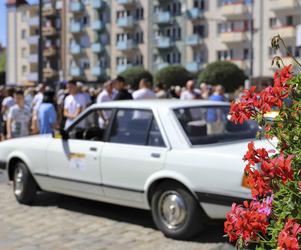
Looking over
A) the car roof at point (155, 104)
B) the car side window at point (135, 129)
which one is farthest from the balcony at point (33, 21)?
the car side window at point (135, 129)

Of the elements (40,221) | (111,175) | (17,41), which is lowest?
(40,221)

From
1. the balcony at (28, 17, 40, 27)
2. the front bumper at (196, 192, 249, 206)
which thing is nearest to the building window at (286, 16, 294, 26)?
the balcony at (28, 17, 40, 27)

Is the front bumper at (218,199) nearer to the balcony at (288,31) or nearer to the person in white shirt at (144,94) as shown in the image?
the person in white shirt at (144,94)

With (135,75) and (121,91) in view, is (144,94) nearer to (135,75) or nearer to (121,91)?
(121,91)

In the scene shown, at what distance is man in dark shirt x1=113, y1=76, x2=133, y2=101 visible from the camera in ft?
36.0

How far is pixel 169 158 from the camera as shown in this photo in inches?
247

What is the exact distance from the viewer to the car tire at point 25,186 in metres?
8.12

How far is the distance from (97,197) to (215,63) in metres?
49.9

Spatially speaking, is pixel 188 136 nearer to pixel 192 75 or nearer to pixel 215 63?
pixel 215 63

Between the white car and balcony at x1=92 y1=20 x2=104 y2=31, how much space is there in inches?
2537

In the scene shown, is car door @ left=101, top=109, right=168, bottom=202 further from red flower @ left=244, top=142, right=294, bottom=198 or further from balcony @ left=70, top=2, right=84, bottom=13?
balcony @ left=70, top=2, right=84, bottom=13

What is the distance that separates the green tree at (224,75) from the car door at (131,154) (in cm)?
4789

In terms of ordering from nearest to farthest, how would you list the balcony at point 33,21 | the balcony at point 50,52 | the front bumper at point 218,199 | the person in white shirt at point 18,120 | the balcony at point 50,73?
the front bumper at point 218,199 < the person in white shirt at point 18,120 < the balcony at point 50,52 < the balcony at point 50,73 < the balcony at point 33,21

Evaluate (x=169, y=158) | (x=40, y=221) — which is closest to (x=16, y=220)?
(x=40, y=221)
